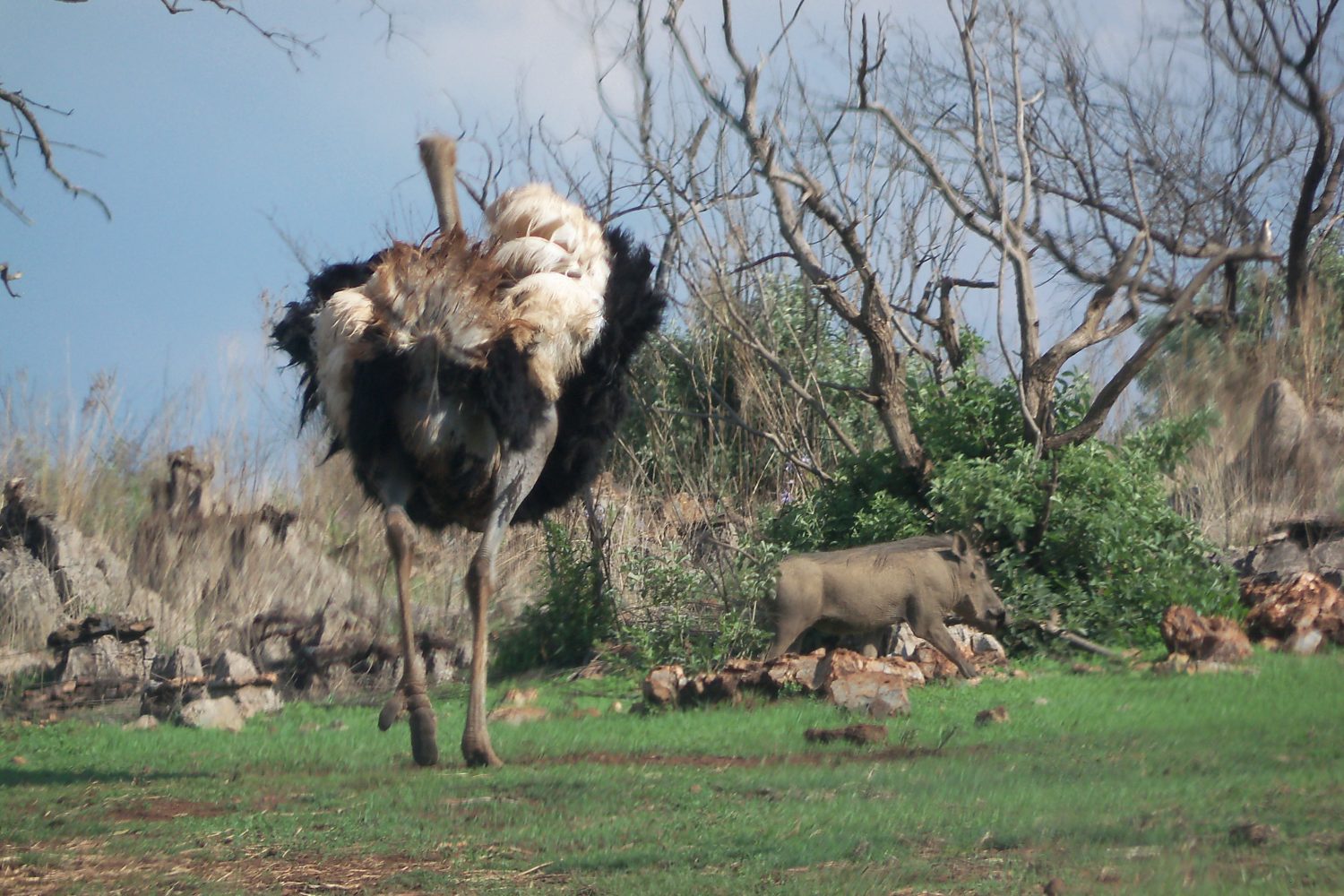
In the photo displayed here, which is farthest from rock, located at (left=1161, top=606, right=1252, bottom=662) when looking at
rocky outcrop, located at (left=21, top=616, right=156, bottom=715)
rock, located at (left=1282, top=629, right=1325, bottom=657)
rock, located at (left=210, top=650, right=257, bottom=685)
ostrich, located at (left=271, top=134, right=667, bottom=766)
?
rocky outcrop, located at (left=21, top=616, right=156, bottom=715)

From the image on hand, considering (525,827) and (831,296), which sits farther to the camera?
(831,296)

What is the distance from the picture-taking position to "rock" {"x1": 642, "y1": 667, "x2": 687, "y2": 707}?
8883 mm

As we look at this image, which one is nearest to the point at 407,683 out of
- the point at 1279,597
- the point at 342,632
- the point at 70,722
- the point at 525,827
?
the point at 525,827

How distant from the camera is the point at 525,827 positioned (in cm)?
531

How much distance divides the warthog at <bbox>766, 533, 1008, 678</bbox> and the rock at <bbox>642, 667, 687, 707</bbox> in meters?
1.09

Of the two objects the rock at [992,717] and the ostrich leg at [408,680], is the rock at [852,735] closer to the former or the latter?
the rock at [992,717]

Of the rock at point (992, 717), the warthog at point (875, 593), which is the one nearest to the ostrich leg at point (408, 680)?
the rock at point (992, 717)

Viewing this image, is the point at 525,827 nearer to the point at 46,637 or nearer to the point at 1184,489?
the point at 46,637

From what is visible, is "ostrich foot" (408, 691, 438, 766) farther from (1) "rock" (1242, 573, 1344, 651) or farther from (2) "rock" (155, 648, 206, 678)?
(1) "rock" (1242, 573, 1344, 651)

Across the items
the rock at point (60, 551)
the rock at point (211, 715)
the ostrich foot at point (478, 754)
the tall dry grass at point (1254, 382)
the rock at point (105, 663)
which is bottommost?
the ostrich foot at point (478, 754)

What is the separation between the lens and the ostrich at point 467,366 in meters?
6.62

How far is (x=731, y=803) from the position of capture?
18.6ft

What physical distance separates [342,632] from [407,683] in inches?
194

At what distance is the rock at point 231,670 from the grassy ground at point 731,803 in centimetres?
117
